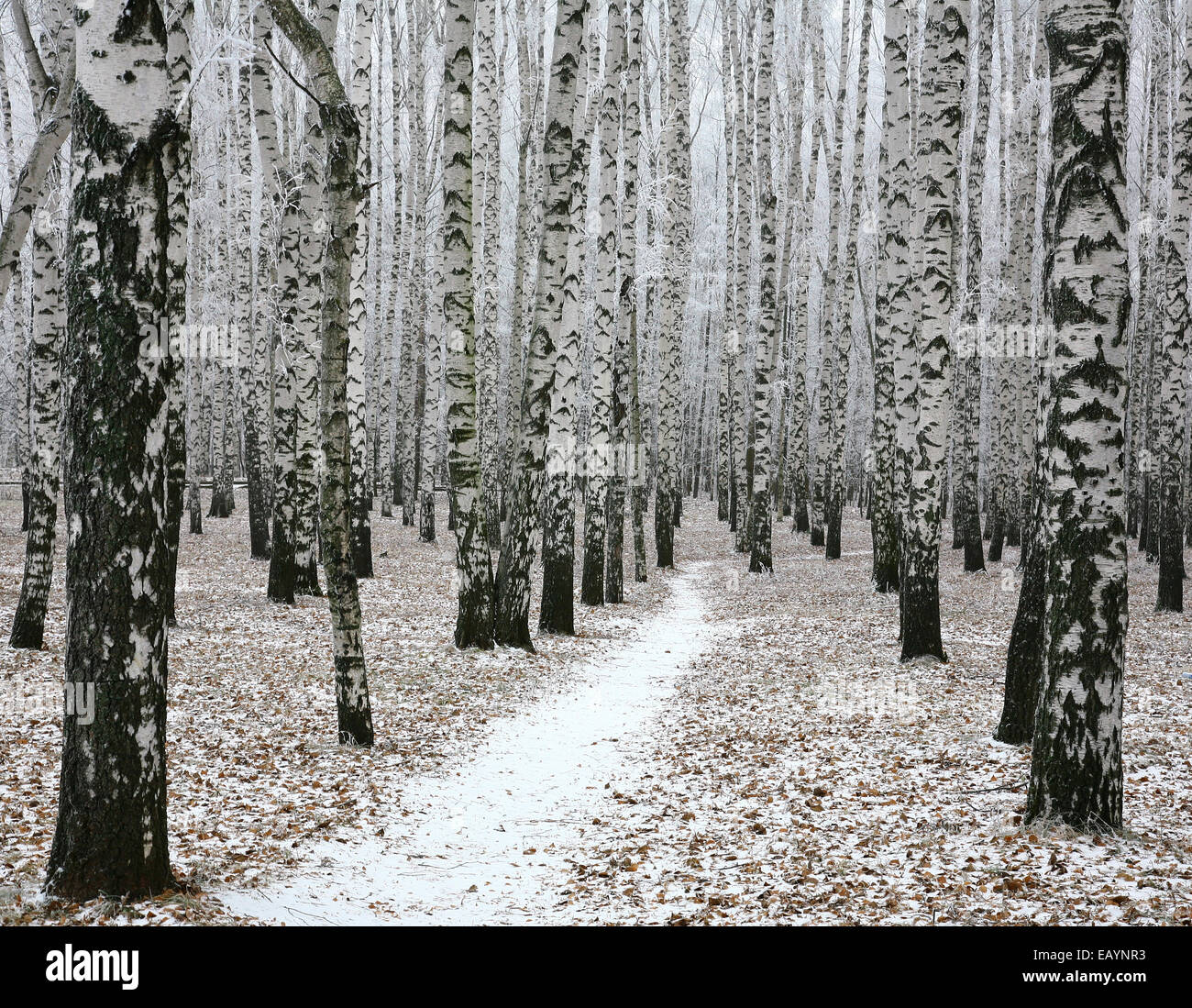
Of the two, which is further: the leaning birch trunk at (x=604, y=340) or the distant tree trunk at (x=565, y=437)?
the leaning birch trunk at (x=604, y=340)

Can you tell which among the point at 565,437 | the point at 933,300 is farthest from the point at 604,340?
the point at 933,300

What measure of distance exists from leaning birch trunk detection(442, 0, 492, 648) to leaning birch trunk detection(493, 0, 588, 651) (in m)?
0.44

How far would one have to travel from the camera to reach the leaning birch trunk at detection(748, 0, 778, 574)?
19516 mm

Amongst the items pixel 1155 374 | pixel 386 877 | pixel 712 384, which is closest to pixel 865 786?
pixel 386 877

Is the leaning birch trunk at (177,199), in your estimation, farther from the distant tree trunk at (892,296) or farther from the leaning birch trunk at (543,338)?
the distant tree trunk at (892,296)

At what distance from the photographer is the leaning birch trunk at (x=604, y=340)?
13016mm

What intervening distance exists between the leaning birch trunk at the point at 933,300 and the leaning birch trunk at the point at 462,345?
513 cm

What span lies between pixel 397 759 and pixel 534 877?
2.40 metres

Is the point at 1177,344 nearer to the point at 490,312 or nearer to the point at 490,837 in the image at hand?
the point at 490,837

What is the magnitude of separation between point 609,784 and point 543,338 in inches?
250

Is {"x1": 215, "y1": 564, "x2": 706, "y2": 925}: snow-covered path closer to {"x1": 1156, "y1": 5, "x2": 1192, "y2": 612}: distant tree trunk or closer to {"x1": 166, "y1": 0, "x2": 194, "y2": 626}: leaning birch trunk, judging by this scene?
{"x1": 166, "y1": 0, "x2": 194, "y2": 626}: leaning birch trunk

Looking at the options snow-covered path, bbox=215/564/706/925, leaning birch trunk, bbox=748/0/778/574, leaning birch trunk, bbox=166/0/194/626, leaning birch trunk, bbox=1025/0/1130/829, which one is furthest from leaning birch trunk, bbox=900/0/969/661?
leaning birch trunk, bbox=748/0/778/574

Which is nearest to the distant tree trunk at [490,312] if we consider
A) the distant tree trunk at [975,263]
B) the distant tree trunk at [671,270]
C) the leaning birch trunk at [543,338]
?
the distant tree trunk at [671,270]

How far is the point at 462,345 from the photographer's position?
11062 millimetres
